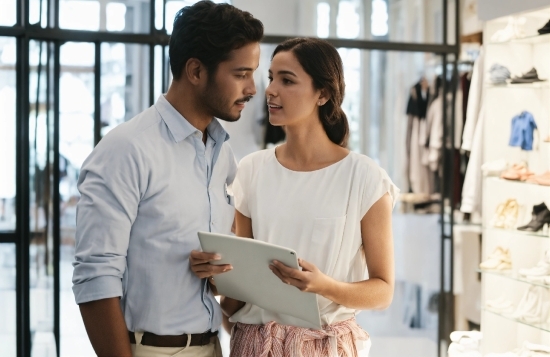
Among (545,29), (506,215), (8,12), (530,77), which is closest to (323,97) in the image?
(545,29)

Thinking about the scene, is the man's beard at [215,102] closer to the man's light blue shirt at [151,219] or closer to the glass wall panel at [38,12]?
the man's light blue shirt at [151,219]

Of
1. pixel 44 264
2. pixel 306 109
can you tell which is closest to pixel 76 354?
pixel 44 264

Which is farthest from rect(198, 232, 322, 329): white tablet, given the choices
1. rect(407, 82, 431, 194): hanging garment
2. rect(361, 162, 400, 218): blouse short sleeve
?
rect(407, 82, 431, 194): hanging garment

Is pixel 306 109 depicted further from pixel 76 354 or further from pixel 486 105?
pixel 76 354

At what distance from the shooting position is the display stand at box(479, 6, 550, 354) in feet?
13.5

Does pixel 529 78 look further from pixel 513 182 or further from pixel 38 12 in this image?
pixel 38 12

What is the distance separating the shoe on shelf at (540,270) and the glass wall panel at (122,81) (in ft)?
8.85

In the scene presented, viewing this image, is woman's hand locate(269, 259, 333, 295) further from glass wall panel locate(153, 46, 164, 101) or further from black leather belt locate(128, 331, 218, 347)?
glass wall panel locate(153, 46, 164, 101)

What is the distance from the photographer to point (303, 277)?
1576 millimetres

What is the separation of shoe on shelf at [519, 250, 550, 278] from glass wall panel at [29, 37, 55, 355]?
9.97 feet

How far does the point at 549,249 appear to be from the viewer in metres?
3.88

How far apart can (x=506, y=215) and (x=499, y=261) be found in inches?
11.4

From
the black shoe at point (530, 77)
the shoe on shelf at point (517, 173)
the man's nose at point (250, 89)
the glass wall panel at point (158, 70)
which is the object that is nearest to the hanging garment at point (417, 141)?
the shoe on shelf at point (517, 173)

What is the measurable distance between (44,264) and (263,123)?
5.86ft
